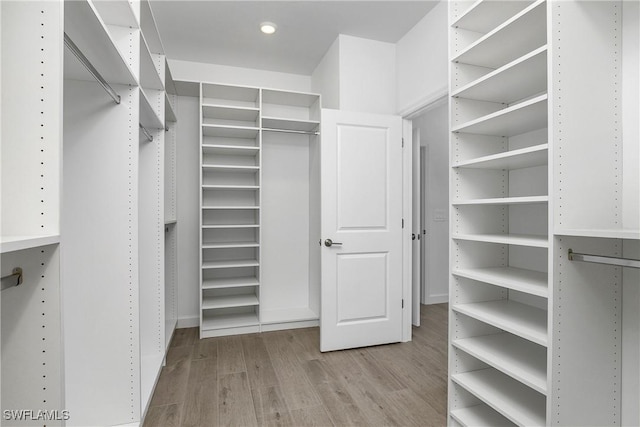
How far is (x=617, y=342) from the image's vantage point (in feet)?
4.33

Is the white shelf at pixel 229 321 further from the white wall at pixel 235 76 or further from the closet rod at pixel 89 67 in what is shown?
the white wall at pixel 235 76

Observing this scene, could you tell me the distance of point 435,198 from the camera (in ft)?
13.6

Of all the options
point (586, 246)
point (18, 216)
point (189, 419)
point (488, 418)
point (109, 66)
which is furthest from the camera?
point (189, 419)

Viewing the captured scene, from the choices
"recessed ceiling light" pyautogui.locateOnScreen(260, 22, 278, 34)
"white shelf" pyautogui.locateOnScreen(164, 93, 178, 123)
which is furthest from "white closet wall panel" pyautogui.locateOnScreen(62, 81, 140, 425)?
"recessed ceiling light" pyautogui.locateOnScreen(260, 22, 278, 34)

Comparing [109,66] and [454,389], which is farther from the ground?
[109,66]

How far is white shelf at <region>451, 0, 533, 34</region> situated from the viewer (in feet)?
5.12

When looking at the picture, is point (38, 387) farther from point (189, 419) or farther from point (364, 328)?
point (364, 328)

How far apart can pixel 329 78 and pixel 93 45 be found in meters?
2.20

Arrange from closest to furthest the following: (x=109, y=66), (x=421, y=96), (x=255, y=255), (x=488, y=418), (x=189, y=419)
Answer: (x=109, y=66) → (x=488, y=418) → (x=189, y=419) → (x=421, y=96) → (x=255, y=255)

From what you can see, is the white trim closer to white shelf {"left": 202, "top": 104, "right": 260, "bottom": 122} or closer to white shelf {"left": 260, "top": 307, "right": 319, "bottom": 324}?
white shelf {"left": 202, "top": 104, "right": 260, "bottom": 122}

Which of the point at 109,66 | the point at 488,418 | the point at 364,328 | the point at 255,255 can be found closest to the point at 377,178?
the point at 364,328

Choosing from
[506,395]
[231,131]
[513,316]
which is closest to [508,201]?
[513,316]

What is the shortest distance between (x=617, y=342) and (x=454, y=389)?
30.4 inches

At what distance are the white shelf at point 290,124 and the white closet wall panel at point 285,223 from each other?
14cm
